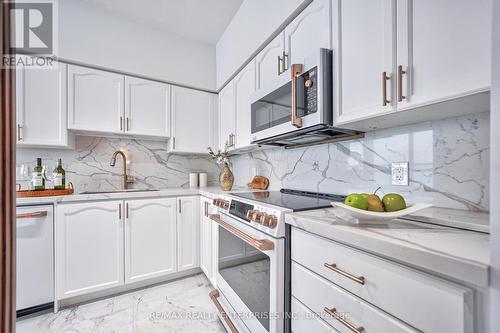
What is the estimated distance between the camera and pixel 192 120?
100 inches

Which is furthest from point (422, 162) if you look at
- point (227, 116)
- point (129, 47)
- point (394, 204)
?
point (129, 47)

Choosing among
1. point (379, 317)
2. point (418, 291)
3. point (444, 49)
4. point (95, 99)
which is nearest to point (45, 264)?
point (95, 99)

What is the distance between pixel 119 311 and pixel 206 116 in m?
2.12

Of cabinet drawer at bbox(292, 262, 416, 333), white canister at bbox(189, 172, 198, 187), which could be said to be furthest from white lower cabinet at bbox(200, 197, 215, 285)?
cabinet drawer at bbox(292, 262, 416, 333)

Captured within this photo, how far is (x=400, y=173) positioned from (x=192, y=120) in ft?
7.17

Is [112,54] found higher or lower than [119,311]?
higher

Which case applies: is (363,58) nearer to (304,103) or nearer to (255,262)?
(304,103)

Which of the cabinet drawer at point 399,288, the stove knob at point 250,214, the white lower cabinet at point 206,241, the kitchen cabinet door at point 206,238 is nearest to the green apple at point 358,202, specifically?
the cabinet drawer at point 399,288

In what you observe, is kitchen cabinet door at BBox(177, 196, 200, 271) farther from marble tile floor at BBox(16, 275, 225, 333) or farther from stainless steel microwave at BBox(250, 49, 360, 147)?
stainless steel microwave at BBox(250, 49, 360, 147)

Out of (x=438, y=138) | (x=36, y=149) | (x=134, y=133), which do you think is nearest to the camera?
(x=438, y=138)

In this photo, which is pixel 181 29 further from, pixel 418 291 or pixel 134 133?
pixel 418 291

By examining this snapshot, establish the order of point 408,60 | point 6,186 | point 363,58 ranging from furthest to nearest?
1. point 363,58
2. point 408,60
3. point 6,186

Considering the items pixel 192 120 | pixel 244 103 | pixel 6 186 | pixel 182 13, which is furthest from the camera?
pixel 192 120

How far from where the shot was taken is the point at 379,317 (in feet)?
2.01
